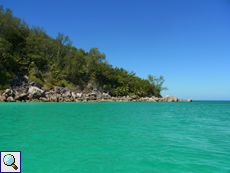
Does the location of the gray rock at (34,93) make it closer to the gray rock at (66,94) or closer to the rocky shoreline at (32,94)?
the rocky shoreline at (32,94)

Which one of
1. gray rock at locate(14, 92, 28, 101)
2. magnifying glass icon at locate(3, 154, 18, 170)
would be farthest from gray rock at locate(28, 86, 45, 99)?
magnifying glass icon at locate(3, 154, 18, 170)

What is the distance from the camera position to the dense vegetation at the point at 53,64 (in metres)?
44.6

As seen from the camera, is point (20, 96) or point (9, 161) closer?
point (9, 161)

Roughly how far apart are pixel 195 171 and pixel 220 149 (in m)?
2.75

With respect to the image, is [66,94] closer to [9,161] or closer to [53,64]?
[53,64]

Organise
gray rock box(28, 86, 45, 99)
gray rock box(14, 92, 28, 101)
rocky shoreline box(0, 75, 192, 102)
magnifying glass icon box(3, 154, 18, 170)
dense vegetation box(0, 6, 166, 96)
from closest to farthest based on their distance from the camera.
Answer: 1. magnifying glass icon box(3, 154, 18, 170)
2. rocky shoreline box(0, 75, 192, 102)
3. gray rock box(14, 92, 28, 101)
4. gray rock box(28, 86, 45, 99)
5. dense vegetation box(0, 6, 166, 96)

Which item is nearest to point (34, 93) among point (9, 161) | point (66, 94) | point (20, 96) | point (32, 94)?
point (32, 94)

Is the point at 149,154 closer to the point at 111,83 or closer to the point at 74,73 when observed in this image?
the point at 74,73

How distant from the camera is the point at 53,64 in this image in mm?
55906

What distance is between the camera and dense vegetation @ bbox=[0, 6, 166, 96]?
4462cm

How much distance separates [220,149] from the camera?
6.39 m

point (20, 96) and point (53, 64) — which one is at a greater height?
point (53, 64)

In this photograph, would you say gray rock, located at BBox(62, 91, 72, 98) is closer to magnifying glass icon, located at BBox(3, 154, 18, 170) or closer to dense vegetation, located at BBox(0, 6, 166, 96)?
dense vegetation, located at BBox(0, 6, 166, 96)

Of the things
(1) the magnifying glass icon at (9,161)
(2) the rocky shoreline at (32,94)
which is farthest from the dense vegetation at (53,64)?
(1) the magnifying glass icon at (9,161)
